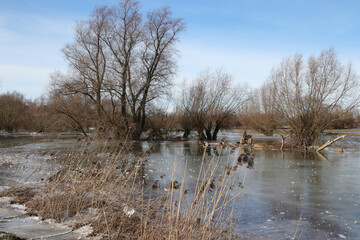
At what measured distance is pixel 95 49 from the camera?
28.0 meters

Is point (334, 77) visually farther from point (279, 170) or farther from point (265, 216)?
point (265, 216)

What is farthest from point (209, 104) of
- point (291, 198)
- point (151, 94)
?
point (291, 198)

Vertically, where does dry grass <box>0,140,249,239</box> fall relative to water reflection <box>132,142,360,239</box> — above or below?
above

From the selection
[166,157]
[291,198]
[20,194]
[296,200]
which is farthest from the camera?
[166,157]

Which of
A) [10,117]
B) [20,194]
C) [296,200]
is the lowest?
[296,200]

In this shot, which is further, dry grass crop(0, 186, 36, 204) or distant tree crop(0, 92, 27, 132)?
distant tree crop(0, 92, 27, 132)

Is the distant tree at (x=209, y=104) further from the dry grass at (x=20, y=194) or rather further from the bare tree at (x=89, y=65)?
the dry grass at (x=20, y=194)

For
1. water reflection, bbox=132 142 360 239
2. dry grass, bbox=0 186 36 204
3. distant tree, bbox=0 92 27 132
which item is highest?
distant tree, bbox=0 92 27 132

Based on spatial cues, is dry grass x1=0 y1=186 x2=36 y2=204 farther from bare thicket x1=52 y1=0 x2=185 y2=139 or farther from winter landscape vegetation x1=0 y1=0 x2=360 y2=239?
bare thicket x1=52 y1=0 x2=185 y2=139

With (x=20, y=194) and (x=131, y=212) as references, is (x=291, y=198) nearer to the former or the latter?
(x=131, y=212)

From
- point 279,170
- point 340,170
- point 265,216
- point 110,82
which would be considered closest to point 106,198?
point 265,216

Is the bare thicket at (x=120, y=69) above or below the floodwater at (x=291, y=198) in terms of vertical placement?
above

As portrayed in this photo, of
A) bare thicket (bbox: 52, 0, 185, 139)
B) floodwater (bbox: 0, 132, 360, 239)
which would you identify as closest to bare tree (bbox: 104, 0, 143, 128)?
bare thicket (bbox: 52, 0, 185, 139)

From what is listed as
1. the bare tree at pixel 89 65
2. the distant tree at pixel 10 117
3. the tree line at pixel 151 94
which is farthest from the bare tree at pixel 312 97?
the distant tree at pixel 10 117
